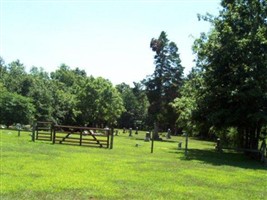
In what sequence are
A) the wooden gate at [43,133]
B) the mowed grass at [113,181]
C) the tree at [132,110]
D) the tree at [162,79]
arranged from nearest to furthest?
the mowed grass at [113,181] < the wooden gate at [43,133] < the tree at [162,79] < the tree at [132,110]

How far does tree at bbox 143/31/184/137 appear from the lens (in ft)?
192

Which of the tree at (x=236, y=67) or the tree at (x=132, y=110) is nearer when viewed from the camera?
the tree at (x=236, y=67)

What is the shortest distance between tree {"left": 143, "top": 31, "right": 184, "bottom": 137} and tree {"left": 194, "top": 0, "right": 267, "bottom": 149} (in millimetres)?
28827

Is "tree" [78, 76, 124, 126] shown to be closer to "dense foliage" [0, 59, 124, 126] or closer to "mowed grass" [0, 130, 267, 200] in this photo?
"dense foliage" [0, 59, 124, 126]

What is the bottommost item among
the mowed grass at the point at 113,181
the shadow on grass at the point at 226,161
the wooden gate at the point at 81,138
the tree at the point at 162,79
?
the shadow on grass at the point at 226,161

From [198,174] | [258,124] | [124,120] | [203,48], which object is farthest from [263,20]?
[124,120]

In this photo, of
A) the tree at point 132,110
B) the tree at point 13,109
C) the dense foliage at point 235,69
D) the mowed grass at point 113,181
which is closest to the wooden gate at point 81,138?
the dense foliage at point 235,69

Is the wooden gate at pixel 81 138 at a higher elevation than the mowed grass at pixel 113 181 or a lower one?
higher

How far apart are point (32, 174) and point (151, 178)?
13.4 ft

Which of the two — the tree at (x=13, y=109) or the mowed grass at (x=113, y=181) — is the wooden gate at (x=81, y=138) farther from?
the tree at (x=13, y=109)

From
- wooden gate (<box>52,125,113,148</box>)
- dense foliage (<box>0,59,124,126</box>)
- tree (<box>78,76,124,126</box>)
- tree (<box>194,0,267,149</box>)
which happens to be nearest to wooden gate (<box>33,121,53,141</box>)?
wooden gate (<box>52,125,113,148</box>)

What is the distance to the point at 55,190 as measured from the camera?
1072cm

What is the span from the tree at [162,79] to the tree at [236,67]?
2883cm

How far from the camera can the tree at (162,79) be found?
58.4 metres
